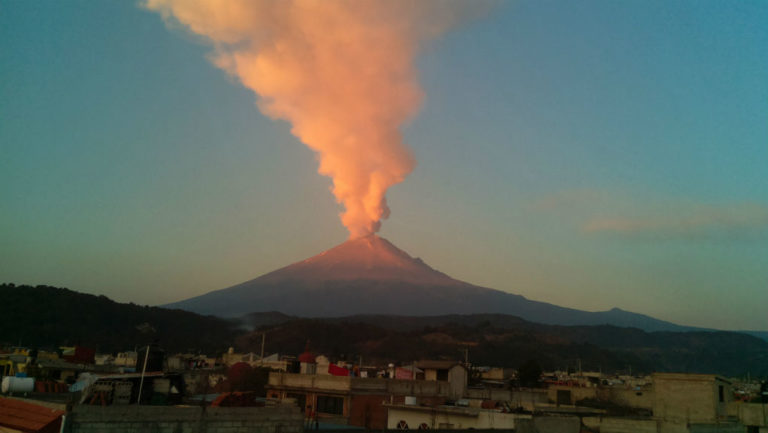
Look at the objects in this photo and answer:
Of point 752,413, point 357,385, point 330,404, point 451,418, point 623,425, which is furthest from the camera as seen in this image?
point 357,385

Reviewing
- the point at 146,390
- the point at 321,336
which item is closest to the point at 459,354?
the point at 321,336

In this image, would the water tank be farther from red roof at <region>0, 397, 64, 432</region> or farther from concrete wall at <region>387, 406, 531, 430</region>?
concrete wall at <region>387, 406, 531, 430</region>

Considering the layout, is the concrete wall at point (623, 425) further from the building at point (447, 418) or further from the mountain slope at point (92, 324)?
the mountain slope at point (92, 324)

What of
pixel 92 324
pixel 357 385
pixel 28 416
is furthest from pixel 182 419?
pixel 92 324

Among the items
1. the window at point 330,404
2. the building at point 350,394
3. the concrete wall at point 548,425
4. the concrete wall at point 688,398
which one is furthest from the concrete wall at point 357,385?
the concrete wall at point 688,398

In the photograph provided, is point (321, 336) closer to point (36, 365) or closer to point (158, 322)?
point (158, 322)

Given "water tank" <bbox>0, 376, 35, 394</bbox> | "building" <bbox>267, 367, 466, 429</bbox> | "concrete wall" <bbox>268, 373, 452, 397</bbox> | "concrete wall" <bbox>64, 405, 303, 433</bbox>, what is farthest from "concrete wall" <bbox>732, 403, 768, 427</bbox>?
"water tank" <bbox>0, 376, 35, 394</bbox>

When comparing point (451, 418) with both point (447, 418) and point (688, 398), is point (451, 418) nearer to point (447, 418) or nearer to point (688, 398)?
point (447, 418)
